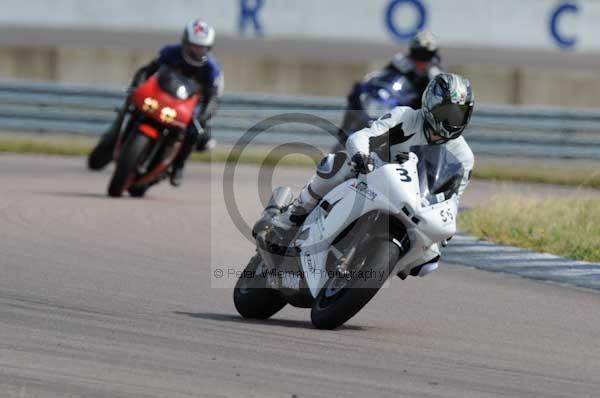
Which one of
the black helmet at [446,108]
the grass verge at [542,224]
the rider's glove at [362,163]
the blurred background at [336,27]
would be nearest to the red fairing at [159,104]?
the grass verge at [542,224]

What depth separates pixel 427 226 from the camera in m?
7.53

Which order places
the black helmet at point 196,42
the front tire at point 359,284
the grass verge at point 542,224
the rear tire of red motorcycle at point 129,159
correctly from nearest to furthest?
the front tire at point 359,284, the grass verge at point 542,224, the rear tire of red motorcycle at point 129,159, the black helmet at point 196,42

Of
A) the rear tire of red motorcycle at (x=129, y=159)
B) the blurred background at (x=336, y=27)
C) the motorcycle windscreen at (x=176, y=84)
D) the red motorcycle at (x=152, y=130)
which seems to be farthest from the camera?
the blurred background at (x=336, y=27)

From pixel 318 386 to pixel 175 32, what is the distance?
77.2 ft

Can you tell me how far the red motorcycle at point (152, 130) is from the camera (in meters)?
14.3

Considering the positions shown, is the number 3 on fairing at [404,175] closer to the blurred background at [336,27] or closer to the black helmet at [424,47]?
the black helmet at [424,47]

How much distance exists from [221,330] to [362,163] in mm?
1049

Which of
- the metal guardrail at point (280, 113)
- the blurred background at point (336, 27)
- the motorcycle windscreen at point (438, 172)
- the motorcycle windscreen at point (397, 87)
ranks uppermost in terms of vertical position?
the motorcycle windscreen at point (438, 172)

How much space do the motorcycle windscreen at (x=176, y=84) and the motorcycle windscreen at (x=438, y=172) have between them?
23.3 feet

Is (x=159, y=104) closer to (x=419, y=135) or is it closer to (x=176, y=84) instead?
(x=176, y=84)

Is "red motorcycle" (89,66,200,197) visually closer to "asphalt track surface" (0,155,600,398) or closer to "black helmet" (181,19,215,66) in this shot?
"black helmet" (181,19,215,66)

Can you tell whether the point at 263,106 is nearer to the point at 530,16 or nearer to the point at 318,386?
the point at 530,16

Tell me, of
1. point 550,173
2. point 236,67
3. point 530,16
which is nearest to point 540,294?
point 550,173

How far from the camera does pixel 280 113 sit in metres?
20.4
